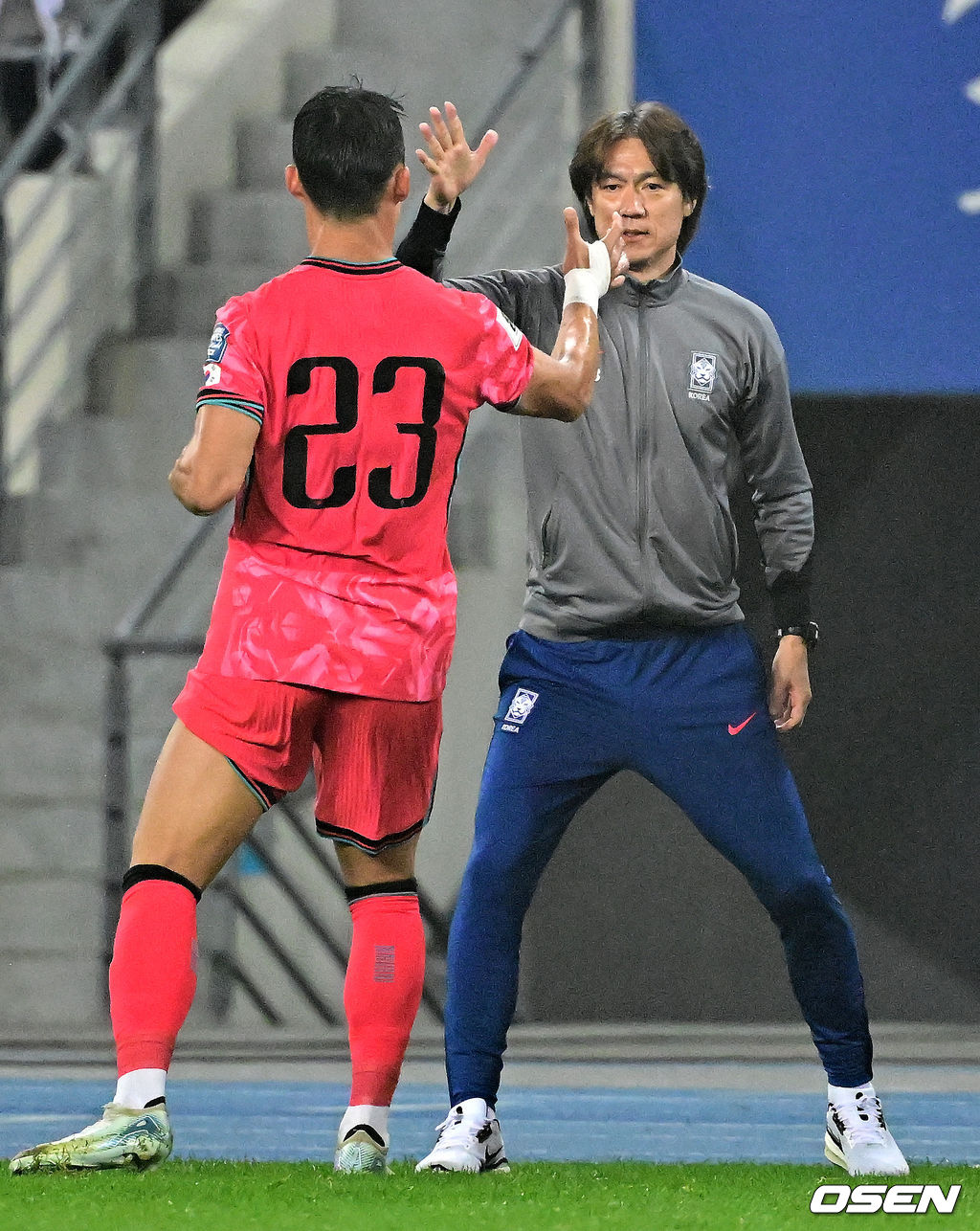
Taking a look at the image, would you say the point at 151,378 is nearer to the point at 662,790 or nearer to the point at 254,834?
the point at 254,834

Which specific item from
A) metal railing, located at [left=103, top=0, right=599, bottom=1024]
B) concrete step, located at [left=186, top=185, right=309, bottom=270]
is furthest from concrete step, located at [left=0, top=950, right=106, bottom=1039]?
concrete step, located at [left=186, top=185, right=309, bottom=270]

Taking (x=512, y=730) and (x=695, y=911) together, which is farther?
(x=695, y=911)

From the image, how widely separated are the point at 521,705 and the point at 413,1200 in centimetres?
92

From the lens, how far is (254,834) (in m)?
7.44

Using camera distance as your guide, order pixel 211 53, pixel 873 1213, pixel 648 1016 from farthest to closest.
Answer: pixel 211 53 → pixel 648 1016 → pixel 873 1213

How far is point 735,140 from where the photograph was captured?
291 inches

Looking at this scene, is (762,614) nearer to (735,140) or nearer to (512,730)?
(735,140)

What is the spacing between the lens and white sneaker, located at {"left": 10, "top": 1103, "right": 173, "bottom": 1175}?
3.04 metres

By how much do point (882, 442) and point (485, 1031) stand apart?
4255 millimetres

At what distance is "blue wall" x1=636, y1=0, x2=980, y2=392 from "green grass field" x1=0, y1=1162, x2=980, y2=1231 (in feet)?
14.2

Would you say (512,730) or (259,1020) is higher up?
(512,730)

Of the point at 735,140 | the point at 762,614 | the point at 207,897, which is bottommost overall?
the point at 207,897

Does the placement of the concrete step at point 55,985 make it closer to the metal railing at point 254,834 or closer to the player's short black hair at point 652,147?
the metal railing at point 254,834

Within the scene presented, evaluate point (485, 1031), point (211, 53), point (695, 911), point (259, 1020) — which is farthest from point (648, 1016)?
point (211, 53)
